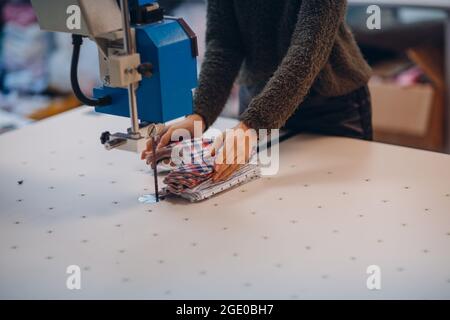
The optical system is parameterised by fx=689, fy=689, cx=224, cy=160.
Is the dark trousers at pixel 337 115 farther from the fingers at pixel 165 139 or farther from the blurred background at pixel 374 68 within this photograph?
the blurred background at pixel 374 68

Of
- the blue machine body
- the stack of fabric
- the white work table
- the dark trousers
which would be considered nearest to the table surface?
the dark trousers

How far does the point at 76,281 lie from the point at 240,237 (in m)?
0.31

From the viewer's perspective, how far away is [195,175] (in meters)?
1.46

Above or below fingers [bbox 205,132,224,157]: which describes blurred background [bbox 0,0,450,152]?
below

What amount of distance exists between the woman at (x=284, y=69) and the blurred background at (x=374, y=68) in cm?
104

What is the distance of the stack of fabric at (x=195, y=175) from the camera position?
145cm

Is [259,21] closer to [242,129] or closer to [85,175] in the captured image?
[242,129]

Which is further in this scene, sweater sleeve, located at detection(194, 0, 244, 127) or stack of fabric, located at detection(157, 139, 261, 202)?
sweater sleeve, located at detection(194, 0, 244, 127)

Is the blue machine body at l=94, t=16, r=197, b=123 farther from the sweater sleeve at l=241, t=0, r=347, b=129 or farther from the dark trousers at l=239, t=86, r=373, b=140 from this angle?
the dark trousers at l=239, t=86, r=373, b=140

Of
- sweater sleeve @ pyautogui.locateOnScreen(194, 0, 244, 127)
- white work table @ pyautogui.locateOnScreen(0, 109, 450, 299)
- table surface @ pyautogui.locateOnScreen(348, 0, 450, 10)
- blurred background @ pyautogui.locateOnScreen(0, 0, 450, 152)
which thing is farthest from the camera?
blurred background @ pyautogui.locateOnScreen(0, 0, 450, 152)

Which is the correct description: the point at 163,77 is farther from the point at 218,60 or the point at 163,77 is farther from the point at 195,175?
the point at 218,60

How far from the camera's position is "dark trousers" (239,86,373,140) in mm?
1780

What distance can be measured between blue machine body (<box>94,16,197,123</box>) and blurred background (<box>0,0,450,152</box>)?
4.54 ft

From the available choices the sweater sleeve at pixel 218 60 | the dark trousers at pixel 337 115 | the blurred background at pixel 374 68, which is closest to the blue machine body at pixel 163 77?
the sweater sleeve at pixel 218 60
